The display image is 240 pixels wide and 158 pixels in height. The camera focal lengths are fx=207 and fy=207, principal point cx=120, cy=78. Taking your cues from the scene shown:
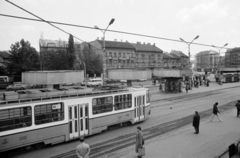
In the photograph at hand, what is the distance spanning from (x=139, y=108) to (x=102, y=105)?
322cm

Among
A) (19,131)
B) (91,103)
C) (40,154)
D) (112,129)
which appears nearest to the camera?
(19,131)

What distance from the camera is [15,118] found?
845cm

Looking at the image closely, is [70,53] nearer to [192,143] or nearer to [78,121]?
[78,121]

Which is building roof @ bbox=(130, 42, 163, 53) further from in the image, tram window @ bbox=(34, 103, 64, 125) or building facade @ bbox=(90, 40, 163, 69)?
tram window @ bbox=(34, 103, 64, 125)

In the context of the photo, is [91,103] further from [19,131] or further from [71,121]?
[19,131]

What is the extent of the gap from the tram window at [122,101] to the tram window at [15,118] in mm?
4871

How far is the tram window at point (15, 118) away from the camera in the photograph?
8141mm

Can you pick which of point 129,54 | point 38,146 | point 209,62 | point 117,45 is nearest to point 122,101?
point 38,146

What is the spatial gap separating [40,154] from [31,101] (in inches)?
92.9

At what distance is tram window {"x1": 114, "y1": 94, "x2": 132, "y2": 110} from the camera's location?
39.7 feet

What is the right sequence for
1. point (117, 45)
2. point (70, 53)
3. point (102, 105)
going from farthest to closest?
point (117, 45) < point (70, 53) < point (102, 105)

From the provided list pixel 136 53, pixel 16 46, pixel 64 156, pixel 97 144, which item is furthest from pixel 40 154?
pixel 136 53

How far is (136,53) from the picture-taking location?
7044cm

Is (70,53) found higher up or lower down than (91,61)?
higher up
